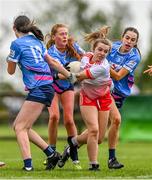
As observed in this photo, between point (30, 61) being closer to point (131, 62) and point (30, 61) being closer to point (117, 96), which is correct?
point (131, 62)

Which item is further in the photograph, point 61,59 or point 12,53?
point 61,59

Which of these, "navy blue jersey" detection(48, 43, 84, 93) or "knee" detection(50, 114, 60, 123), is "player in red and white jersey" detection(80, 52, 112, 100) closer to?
"navy blue jersey" detection(48, 43, 84, 93)

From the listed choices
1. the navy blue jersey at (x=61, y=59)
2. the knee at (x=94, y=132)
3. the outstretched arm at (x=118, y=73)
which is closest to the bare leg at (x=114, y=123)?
the outstretched arm at (x=118, y=73)

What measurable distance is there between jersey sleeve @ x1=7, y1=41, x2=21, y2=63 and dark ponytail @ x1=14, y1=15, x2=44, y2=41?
0.28m

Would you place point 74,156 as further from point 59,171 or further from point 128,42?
point 128,42

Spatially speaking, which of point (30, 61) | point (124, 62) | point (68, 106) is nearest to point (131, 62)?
point (124, 62)

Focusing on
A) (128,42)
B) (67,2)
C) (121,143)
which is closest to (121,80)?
(128,42)

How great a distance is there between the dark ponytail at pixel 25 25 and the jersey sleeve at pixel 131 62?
155 cm

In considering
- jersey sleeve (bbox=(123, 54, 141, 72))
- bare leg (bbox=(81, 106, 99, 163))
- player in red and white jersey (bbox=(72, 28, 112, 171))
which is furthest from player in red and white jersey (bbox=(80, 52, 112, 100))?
jersey sleeve (bbox=(123, 54, 141, 72))

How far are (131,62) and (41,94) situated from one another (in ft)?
5.54

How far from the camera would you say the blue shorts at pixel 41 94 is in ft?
38.5

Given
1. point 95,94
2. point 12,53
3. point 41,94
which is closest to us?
point 12,53

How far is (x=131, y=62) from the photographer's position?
12.8 metres

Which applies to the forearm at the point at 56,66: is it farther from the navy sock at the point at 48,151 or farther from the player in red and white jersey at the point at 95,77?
the navy sock at the point at 48,151
